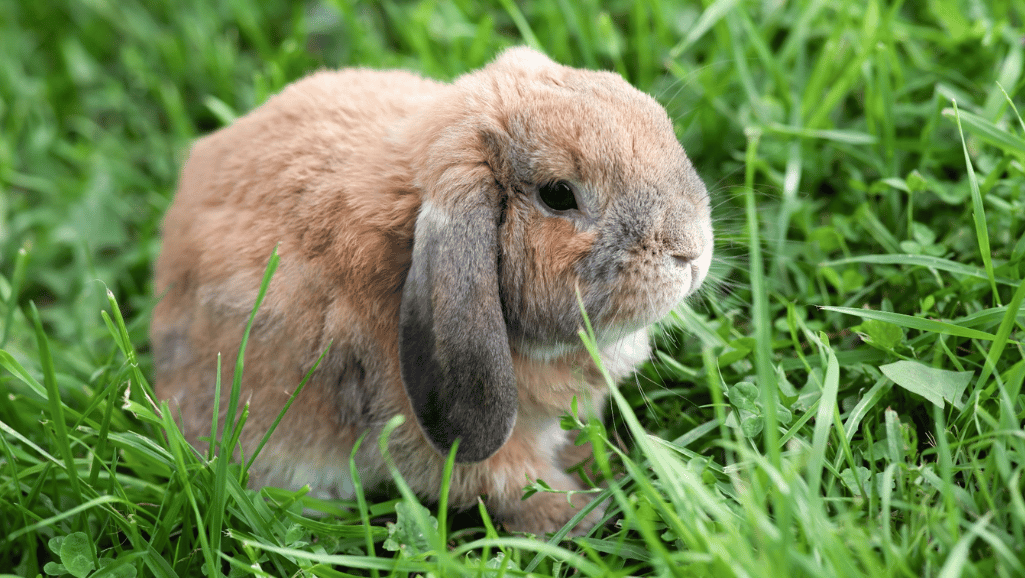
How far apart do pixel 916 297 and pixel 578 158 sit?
1525mm

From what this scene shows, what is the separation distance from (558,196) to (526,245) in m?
0.20

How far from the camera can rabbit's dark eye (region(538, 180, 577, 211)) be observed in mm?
2533

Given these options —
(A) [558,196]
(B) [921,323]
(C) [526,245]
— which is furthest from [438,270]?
(B) [921,323]

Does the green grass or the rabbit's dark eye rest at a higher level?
the rabbit's dark eye

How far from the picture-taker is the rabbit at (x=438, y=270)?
8.14ft

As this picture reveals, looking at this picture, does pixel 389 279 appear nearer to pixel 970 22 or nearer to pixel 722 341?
pixel 722 341

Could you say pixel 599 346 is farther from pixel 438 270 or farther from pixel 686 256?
pixel 438 270

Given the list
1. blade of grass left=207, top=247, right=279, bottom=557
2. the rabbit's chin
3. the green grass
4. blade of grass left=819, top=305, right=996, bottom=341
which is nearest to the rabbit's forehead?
the green grass

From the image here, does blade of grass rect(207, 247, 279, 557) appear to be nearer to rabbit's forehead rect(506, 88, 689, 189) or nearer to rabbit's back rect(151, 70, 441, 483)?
rabbit's back rect(151, 70, 441, 483)

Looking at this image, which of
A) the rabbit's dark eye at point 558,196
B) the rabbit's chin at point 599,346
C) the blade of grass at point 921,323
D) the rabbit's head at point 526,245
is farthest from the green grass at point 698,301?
the rabbit's dark eye at point 558,196

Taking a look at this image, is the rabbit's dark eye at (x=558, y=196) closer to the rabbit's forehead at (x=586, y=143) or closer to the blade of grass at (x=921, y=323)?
the rabbit's forehead at (x=586, y=143)

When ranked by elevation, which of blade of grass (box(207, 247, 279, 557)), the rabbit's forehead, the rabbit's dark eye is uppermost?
the rabbit's forehead

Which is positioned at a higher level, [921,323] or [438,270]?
[438,270]

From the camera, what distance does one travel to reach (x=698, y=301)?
3.18 metres
